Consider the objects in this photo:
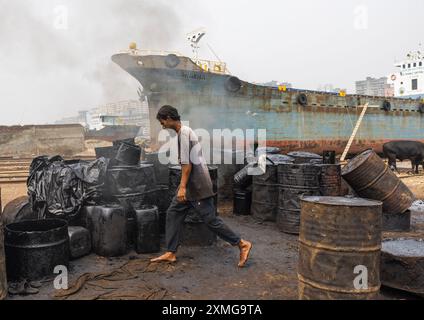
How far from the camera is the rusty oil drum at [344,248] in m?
2.92

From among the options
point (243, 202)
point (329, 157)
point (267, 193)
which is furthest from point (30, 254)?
point (329, 157)

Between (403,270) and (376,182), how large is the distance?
8.65ft

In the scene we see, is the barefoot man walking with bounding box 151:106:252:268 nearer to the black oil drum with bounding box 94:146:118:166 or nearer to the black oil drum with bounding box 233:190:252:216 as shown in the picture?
the black oil drum with bounding box 94:146:118:166

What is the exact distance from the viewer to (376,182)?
6.04m

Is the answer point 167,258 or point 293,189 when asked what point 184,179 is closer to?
Result: point 167,258

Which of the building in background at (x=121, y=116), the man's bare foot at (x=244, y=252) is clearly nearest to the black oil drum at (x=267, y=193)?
the man's bare foot at (x=244, y=252)

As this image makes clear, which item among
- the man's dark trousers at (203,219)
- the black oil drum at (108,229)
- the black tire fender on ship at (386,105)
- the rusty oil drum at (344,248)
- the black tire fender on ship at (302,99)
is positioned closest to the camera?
the rusty oil drum at (344,248)

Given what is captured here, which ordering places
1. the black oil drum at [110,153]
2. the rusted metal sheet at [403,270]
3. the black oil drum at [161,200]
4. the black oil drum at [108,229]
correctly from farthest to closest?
the black oil drum at [161,200]
the black oil drum at [110,153]
the black oil drum at [108,229]
the rusted metal sheet at [403,270]

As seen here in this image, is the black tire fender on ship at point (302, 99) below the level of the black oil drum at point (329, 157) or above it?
above

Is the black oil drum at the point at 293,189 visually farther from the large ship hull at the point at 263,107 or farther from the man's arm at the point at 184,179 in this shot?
the large ship hull at the point at 263,107

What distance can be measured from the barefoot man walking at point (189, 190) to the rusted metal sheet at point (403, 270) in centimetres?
170

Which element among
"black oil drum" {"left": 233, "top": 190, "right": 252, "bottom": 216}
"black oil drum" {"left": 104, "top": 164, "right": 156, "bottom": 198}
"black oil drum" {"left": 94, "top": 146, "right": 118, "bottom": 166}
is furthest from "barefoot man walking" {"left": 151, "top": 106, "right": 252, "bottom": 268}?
"black oil drum" {"left": 233, "top": 190, "right": 252, "bottom": 216}

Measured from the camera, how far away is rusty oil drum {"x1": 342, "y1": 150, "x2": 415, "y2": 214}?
6.01m

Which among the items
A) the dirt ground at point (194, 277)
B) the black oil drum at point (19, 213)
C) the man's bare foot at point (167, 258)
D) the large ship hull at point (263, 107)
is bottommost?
the dirt ground at point (194, 277)
